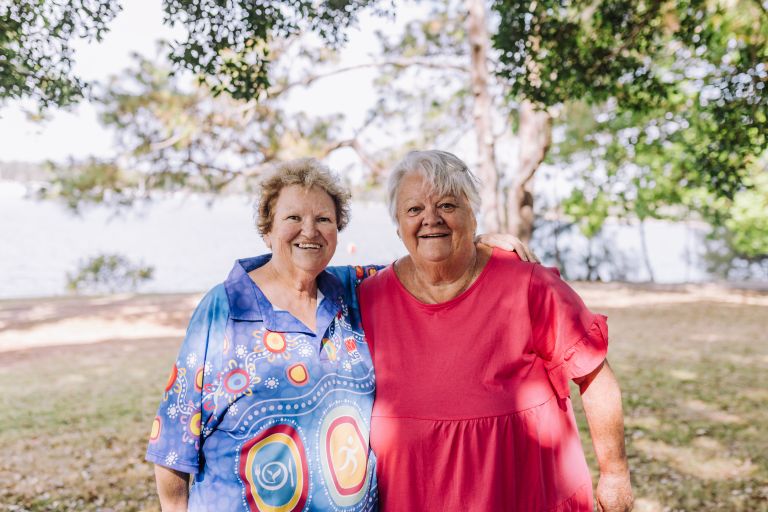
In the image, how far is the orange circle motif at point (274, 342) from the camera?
1979mm

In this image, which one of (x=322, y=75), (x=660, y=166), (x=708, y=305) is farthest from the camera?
(x=708, y=305)

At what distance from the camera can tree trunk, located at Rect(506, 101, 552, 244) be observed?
7754 mm

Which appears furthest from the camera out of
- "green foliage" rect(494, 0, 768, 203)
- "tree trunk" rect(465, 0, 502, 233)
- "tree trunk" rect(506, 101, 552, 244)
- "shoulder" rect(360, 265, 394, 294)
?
"tree trunk" rect(465, 0, 502, 233)

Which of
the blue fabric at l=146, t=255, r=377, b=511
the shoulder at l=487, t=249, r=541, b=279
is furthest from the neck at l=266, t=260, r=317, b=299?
the shoulder at l=487, t=249, r=541, b=279

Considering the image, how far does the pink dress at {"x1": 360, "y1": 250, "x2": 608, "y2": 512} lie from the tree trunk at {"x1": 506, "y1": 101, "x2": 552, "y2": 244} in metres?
5.99

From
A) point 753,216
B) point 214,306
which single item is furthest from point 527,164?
point 753,216

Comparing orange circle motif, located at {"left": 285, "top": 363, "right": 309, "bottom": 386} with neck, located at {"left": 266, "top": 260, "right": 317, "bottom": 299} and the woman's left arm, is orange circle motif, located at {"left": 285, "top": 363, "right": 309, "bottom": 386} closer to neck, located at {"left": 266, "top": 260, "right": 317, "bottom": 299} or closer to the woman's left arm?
neck, located at {"left": 266, "top": 260, "right": 317, "bottom": 299}

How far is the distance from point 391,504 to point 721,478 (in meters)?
3.67

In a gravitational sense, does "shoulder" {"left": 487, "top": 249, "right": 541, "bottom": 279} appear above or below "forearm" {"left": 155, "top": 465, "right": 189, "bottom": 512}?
above

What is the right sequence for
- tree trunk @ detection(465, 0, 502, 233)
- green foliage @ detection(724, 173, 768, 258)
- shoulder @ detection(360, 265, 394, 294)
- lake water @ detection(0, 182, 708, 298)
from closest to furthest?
1. shoulder @ detection(360, 265, 394, 294)
2. tree trunk @ detection(465, 0, 502, 233)
3. lake water @ detection(0, 182, 708, 298)
4. green foliage @ detection(724, 173, 768, 258)

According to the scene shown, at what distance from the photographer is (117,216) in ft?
31.8

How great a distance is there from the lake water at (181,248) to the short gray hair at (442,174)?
679mm

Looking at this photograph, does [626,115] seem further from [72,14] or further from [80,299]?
[80,299]

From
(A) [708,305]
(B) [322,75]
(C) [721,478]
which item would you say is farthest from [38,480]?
(A) [708,305]
